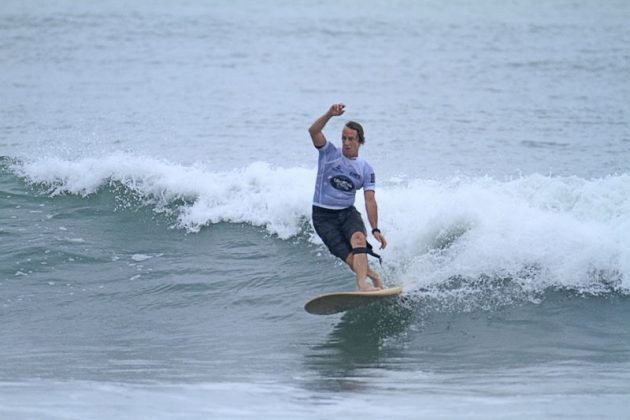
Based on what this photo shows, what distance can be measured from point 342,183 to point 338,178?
0.21 feet

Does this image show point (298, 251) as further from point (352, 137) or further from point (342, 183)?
point (352, 137)

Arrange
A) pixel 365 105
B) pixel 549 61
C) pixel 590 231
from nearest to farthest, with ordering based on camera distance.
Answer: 1. pixel 590 231
2. pixel 365 105
3. pixel 549 61

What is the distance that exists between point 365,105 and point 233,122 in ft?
13.9

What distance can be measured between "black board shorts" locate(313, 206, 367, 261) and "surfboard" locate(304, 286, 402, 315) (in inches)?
18.7

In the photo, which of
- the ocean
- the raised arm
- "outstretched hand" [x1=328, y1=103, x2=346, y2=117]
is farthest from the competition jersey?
the ocean

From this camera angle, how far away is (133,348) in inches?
370

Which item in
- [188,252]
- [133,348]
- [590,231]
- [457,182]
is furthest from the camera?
[457,182]

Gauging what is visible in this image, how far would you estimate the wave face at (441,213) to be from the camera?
36.6 feet

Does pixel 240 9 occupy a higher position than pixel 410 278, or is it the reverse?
pixel 240 9

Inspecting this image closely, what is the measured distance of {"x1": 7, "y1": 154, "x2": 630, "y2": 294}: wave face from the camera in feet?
36.6

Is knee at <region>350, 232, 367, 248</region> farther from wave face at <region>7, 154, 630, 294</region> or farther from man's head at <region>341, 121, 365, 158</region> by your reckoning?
wave face at <region>7, 154, 630, 294</region>

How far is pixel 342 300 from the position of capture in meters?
9.38

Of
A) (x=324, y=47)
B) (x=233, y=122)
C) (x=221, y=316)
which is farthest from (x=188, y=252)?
(x=324, y=47)

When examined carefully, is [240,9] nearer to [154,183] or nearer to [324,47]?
[324,47]
